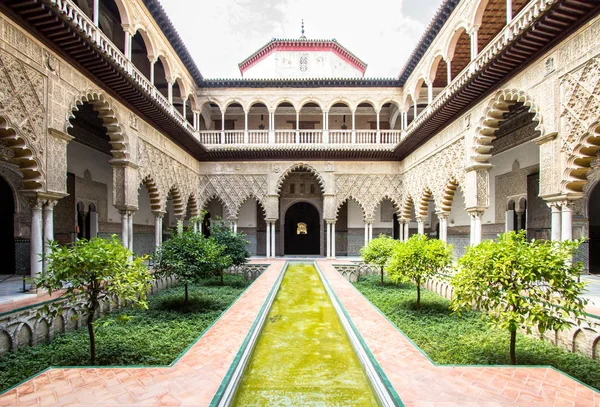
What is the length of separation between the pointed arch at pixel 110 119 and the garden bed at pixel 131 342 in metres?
3.77

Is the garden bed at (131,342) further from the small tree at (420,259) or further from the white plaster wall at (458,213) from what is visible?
the white plaster wall at (458,213)

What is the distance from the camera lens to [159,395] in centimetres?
298

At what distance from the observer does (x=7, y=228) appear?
9359mm

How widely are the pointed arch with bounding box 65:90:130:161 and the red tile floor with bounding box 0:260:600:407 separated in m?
5.67

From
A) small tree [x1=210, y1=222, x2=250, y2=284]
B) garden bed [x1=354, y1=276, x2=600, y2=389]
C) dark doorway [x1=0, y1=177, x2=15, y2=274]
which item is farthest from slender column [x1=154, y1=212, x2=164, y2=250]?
garden bed [x1=354, y1=276, x2=600, y2=389]

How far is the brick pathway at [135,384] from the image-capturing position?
2.89 m

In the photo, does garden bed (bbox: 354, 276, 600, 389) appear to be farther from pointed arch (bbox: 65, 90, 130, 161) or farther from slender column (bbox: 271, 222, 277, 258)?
slender column (bbox: 271, 222, 277, 258)

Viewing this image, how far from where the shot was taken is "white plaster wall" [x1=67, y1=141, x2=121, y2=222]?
1027 cm

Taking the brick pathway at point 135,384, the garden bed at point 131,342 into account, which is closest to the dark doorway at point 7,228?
the garden bed at point 131,342

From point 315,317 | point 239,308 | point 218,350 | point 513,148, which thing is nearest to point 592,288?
point 513,148

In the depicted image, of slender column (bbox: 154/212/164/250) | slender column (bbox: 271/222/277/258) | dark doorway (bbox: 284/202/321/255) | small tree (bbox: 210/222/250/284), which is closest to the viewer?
small tree (bbox: 210/222/250/284)

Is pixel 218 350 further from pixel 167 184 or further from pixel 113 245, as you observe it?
pixel 167 184

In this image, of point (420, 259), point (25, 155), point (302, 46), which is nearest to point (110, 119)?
point (25, 155)

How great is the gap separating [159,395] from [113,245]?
2169 millimetres
